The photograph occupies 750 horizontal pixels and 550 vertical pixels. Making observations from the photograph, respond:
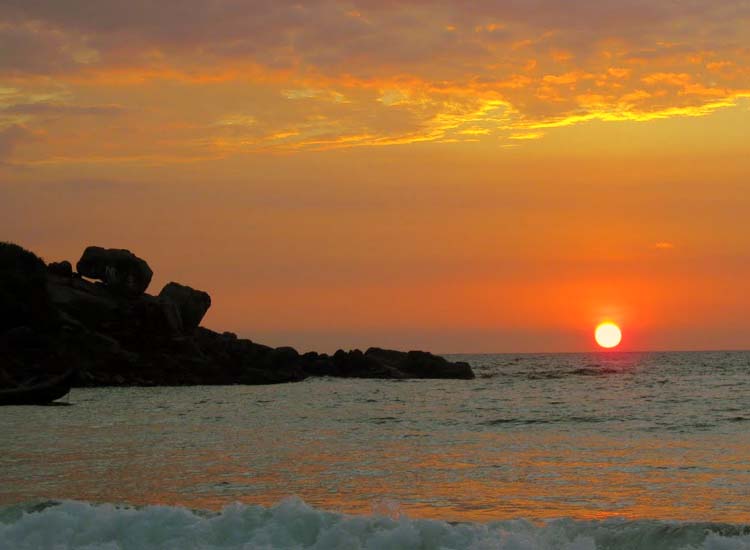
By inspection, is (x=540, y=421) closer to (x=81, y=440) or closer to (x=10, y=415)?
(x=81, y=440)

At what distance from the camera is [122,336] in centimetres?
8488

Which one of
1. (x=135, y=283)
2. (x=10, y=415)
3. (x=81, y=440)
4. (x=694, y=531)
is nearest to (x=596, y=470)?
(x=694, y=531)

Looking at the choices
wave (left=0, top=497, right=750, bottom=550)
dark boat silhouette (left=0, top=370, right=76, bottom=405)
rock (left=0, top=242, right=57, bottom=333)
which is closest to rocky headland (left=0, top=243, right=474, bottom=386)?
rock (left=0, top=242, right=57, bottom=333)

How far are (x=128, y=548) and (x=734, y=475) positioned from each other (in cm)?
1452

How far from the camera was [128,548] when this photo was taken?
506 inches

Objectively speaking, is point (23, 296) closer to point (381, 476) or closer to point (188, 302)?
point (188, 302)

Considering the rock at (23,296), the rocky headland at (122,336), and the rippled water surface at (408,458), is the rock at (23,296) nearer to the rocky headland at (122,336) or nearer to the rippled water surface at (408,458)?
the rocky headland at (122,336)

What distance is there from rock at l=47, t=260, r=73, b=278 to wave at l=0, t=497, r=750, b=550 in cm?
8141

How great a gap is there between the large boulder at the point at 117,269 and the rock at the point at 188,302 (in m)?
3.18

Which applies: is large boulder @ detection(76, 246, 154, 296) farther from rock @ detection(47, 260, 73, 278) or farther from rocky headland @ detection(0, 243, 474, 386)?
rock @ detection(47, 260, 73, 278)

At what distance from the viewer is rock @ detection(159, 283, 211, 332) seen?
306 ft

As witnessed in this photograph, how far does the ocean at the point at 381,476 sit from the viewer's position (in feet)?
42.9

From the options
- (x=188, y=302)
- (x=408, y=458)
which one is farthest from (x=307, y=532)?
(x=188, y=302)

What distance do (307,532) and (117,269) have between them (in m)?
80.9
